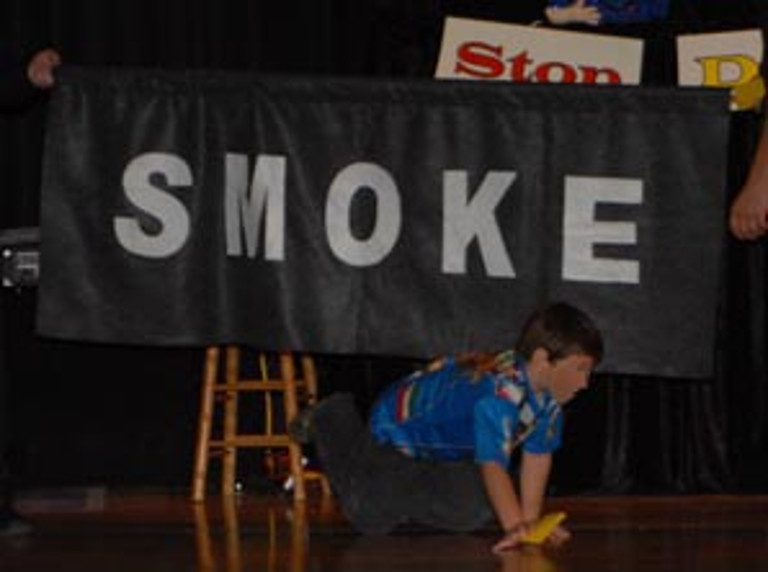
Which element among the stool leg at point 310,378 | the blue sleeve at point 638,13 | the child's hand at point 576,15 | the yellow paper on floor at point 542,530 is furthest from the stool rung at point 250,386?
the yellow paper on floor at point 542,530

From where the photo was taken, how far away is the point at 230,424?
6.68m

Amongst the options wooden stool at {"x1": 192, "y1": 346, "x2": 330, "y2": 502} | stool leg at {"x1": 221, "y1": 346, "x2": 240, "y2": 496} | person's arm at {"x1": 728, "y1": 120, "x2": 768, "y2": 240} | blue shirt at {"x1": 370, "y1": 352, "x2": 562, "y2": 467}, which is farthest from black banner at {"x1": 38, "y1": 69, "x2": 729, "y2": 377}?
person's arm at {"x1": 728, "y1": 120, "x2": 768, "y2": 240}

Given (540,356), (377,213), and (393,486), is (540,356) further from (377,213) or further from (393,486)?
(377,213)

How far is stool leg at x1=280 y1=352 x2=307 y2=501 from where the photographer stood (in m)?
6.58

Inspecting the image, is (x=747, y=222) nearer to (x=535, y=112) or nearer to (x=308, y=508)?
(x=535, y=112)

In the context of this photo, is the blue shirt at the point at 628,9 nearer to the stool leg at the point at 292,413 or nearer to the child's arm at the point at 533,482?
the stool leg at the point at 292,413

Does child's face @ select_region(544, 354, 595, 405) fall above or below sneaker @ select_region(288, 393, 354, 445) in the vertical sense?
above

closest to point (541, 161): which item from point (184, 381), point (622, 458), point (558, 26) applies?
point (558, 26)

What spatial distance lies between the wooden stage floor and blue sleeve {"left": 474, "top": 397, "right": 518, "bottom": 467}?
22 cm

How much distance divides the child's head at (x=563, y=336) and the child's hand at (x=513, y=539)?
414 millimetres

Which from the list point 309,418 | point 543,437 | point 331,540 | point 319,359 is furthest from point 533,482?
point 319,359

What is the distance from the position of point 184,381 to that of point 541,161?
1.89m

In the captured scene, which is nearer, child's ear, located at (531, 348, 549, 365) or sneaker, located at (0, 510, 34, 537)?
child's ear, located at (531, 348, 549, 365)

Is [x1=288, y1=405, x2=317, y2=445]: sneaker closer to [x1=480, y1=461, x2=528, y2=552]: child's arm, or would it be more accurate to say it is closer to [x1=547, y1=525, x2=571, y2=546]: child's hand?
[x1=480, y1=461, x2=528, y2=552]: child's arm
